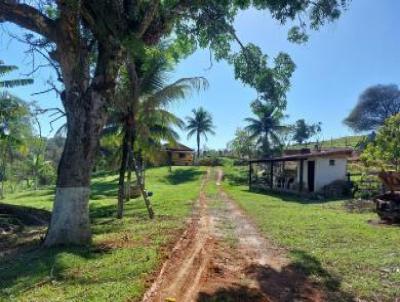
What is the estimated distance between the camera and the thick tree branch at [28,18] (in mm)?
11656

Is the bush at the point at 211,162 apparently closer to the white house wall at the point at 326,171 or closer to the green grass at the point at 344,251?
the white house wall at the point at 326,171

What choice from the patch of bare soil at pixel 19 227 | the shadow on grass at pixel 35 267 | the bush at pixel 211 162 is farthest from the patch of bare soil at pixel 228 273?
the bush at pixel 211 162

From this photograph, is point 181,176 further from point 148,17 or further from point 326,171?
point 148,17

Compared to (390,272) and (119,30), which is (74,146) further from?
(390,272)

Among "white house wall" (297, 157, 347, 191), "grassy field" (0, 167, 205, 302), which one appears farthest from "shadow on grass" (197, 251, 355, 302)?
"white house wall" (297, 157, 347, 191)

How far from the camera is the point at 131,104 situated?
63.4 ft

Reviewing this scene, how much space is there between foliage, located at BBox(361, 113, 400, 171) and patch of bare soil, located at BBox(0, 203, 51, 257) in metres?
17.6

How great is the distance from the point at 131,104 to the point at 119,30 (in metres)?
7.08

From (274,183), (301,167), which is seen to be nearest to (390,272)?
(301,167)

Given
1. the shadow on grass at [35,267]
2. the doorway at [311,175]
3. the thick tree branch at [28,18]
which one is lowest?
the shadow on grass at [35,267]

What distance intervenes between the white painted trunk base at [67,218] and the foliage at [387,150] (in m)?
19.8

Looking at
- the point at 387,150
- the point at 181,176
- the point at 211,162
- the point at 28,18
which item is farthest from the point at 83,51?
the point at 211,162

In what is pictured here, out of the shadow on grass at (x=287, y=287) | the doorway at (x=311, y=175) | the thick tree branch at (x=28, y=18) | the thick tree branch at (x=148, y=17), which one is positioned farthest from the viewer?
the doorway at (x=311, y=175)

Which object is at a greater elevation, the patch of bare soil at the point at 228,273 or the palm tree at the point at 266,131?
the palm tree at the point at 266,131
